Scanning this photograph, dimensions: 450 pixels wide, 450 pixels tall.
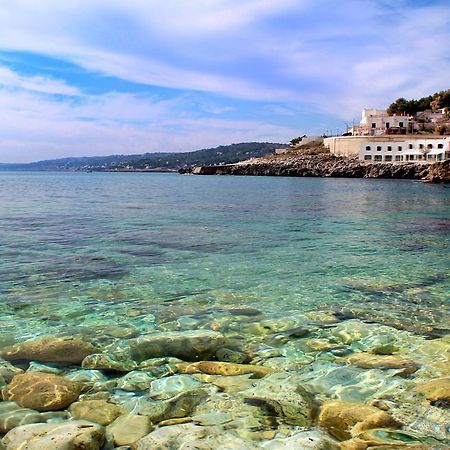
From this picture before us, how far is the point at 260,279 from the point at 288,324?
3731 mm

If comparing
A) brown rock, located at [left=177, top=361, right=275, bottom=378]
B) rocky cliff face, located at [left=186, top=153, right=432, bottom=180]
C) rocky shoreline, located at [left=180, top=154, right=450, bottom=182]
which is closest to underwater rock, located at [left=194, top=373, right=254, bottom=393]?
brown rock, located at [left=177, top=361, right=275, bottom=378]

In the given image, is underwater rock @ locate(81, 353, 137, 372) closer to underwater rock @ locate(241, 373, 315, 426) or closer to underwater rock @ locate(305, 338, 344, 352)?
underwater rock @ locate(241, 373, 315, 426)

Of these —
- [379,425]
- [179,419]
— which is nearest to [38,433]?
[179,419]

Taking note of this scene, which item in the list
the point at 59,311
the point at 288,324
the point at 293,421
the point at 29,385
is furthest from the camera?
the point at 59,311

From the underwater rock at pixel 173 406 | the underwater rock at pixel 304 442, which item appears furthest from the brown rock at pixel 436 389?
the underwater rock at pixel 173 406

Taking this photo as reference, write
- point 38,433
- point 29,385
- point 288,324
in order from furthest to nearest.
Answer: point 288,324
point 29,385
point 38,433

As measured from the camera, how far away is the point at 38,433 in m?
4.94

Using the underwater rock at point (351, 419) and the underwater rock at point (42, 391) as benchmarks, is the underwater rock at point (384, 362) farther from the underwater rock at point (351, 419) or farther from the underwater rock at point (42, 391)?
the underwater rock at point (42, 391)

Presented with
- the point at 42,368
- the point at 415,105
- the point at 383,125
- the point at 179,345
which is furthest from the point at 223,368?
the point at 415,105

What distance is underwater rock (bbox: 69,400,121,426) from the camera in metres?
5.48

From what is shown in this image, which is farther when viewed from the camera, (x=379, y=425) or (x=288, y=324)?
(x=288, y=324)

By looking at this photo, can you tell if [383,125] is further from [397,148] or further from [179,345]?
[179,345]

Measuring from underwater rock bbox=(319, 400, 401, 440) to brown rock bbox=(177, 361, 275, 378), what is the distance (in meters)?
1.30

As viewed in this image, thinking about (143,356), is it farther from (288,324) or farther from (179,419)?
(288,324)
